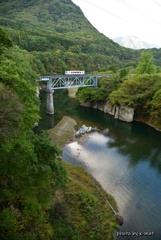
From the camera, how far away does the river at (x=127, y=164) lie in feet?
54.5

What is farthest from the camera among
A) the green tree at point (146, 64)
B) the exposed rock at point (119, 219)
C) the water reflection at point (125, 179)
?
the green tree at point (146, 64)

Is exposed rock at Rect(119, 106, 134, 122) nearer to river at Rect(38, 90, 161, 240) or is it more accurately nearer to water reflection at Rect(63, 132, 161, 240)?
river at Rect(38, 90, 161, 240)

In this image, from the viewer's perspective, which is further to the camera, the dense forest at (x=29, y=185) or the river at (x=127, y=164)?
the river at (x=127, y=164)

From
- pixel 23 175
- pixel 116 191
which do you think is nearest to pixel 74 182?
pixel 116 191

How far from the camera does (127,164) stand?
83.9ft

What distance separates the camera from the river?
54.5ft

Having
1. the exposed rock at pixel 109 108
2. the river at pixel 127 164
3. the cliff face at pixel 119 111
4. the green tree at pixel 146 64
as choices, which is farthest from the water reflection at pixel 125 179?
the green tree at pixel 146 64

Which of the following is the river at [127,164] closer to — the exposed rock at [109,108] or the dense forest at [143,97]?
the dense forest at [143,97]

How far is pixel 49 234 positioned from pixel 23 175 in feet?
12.8

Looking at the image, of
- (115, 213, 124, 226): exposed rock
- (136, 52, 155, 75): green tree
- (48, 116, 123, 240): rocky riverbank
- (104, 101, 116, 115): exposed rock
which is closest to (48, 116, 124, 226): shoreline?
(48, 116, 123, 240): rocky riverbank

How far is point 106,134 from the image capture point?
35625 mm

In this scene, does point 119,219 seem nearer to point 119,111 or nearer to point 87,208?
point 87,208

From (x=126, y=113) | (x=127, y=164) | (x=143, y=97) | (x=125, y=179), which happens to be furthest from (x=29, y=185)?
(x=143, y=97)

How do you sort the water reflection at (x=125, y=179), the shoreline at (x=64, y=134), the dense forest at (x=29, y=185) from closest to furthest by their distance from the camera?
the dense forest at (x=29, y=185) < the water reflection at (x=125, y=179) < the shoreline at (x=64, y=134)
